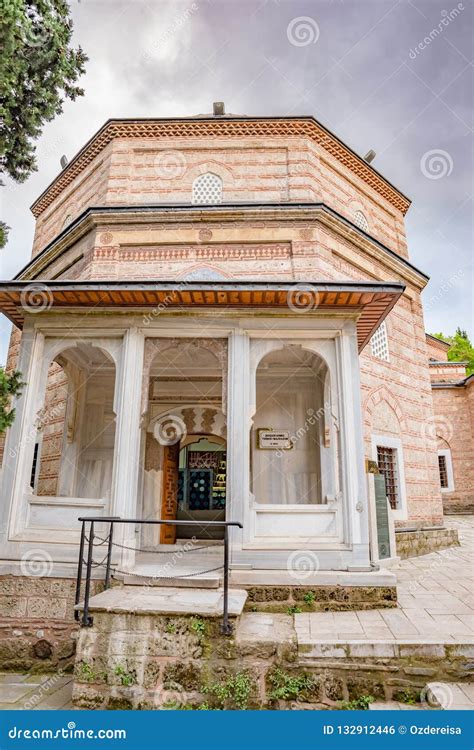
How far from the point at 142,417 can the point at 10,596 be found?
2.83m

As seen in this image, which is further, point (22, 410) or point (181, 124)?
point (181, 124)

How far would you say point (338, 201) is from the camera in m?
12.5

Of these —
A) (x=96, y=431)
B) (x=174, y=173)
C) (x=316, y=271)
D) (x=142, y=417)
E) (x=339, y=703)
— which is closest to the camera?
(x=339, y=703)

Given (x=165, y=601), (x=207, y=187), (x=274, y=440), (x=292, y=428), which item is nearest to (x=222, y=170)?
(x=207, y=187)

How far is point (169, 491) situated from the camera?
368 inches

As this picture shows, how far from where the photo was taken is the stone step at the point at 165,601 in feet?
14.4

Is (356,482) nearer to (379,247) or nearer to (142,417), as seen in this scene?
(142,417)

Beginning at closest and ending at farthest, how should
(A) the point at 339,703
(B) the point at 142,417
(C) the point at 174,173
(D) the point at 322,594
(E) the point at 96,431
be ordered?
1. (A) the point at 339,703
2. (D) the point at 322,594
3. (B) the point at 142,417
4. (E) the point at 96,431
5. (C) the point at 174,173

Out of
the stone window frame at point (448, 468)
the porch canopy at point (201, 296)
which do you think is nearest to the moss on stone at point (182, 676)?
the porch canopy at point (201, 296)

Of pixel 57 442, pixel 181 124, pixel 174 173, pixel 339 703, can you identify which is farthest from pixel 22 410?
pixel 181 124

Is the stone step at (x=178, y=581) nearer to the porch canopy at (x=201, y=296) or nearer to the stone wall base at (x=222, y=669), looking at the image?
the stone wall base at (x=222, y=669)

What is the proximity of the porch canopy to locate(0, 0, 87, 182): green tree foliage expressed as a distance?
5.11 feet

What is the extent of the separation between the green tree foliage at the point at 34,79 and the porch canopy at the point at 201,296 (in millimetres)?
1558

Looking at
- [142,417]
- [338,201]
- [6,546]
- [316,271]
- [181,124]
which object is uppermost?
[181,124]
